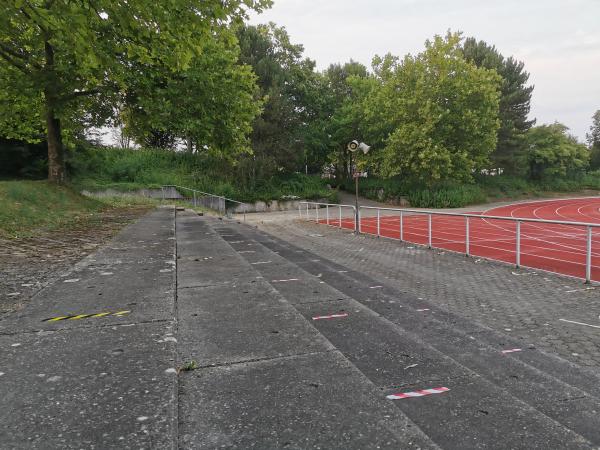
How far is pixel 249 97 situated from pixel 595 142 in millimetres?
72760

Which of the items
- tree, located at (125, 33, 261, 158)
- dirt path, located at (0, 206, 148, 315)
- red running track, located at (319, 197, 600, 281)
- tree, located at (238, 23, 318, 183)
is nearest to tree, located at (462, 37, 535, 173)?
tree, located at (238, 23, 318, 183)

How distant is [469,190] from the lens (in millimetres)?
36219

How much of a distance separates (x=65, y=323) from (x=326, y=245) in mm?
9958

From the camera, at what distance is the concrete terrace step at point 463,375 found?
214cm

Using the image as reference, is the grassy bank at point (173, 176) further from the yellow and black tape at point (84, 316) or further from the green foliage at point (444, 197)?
the yellow and black tape at point (84, 316)

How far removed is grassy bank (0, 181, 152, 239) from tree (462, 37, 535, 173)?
3860 centimetres

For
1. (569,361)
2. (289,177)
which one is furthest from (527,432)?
(289,177)

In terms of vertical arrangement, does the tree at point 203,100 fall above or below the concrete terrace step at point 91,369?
above

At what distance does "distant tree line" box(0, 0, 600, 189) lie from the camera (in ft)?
27.6

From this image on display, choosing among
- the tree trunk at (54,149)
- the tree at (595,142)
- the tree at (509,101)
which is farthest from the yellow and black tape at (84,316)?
the tree at (595,142)

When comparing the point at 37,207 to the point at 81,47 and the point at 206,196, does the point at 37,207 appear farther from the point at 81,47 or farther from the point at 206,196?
the point at 206,196

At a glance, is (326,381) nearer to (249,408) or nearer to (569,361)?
(249,408)

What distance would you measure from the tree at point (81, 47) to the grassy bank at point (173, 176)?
964 cm

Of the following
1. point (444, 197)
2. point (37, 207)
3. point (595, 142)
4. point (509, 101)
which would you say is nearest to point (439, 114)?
point (444, 197)
